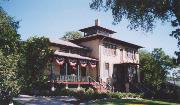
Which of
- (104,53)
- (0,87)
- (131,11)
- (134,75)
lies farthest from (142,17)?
(0,87)

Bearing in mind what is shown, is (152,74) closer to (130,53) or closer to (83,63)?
(130,53)

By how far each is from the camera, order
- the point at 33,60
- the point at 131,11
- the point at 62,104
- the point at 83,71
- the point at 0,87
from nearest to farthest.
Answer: the point at 0,87 → the point at 62,104 → the point at 33,60 → the point at 131,11 → the point at 83,71

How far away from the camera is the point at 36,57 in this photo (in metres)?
28.7

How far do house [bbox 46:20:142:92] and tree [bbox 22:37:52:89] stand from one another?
23.9 feet

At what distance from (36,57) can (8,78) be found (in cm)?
1021

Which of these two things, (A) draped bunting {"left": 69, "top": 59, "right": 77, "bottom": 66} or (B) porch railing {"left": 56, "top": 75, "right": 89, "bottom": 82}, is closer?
(B) porch railing {"left": 56, "top": 75, "right": 89, "bottom": 82}

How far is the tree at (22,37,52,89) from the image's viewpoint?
1093 inches

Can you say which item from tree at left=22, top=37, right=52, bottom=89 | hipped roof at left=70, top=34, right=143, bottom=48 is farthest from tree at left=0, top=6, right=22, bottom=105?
hipped roof at left=70, top=34, right=143, bottom=48

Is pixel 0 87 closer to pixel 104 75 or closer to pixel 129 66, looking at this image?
pixel 104 75

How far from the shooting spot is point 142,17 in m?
33.8

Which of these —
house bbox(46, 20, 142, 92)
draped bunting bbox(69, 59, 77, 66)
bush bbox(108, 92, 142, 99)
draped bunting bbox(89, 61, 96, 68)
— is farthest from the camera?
draped bunting bbox(89, 61, 96, 68)

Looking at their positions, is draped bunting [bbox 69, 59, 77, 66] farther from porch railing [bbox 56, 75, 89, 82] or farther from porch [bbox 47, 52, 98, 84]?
porch railing [bbox 56, 75, 89, 82]

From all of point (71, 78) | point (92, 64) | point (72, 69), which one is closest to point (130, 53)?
point (92, 64)

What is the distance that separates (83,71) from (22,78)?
82.3 ft
